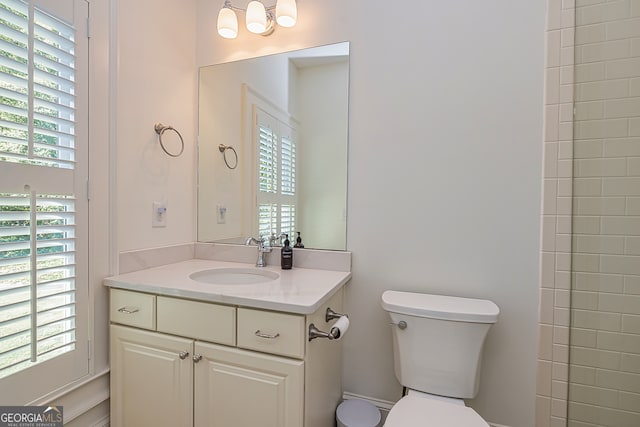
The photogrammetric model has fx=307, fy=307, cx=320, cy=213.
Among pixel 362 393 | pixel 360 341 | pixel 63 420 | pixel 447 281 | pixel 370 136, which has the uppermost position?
pixel 370 136

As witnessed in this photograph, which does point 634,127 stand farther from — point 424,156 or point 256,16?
point 256,16

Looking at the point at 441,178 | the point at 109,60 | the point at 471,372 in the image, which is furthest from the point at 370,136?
the point at 109,60

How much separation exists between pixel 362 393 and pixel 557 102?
63.3 inches

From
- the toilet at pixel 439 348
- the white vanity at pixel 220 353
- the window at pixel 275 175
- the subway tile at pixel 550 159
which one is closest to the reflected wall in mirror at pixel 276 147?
the window at pixel 275 175

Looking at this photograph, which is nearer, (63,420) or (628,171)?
(628,171)

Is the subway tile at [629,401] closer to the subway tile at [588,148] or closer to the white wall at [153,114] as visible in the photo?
the subway tile at [588,148]

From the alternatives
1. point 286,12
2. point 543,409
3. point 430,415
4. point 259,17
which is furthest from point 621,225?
point 259,17

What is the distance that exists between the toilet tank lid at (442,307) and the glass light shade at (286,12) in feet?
4.86

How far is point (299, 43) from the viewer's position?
1.69m

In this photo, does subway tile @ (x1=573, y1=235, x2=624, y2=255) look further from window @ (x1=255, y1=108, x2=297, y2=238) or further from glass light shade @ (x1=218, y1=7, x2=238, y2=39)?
glass light shade @ (x1=218, y1=7, x2=238, y2=39)

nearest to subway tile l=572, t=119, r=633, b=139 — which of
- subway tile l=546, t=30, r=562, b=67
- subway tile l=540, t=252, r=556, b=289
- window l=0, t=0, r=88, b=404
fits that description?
subway tile l=546, t=30, r=562, b=67

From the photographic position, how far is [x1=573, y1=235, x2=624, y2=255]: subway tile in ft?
3.79

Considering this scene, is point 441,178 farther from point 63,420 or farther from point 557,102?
point 63,420

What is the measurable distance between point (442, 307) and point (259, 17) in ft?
5.58
